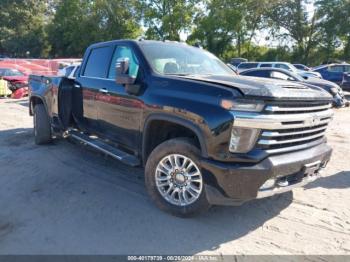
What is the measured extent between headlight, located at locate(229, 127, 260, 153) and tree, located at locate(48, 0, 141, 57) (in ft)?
152

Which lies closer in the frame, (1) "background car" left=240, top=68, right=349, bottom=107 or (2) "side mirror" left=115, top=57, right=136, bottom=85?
(2) "side mirror" left=115, top=57, right=136, bottom=85

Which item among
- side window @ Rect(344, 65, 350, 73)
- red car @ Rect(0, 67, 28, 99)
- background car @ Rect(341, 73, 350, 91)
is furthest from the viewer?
side window @ Rect(344, 65, 350, 73)

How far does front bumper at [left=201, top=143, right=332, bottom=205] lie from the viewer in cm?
363

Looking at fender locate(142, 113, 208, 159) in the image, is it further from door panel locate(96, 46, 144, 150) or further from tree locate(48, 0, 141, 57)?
tree locate(48, 0, 141, 57)

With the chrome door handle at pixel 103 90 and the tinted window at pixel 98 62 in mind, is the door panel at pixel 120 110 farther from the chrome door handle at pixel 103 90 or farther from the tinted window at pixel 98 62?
the tinted window at pixel 98 62

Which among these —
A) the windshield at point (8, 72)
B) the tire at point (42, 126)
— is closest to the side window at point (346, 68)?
the windshield at point (8, 72)

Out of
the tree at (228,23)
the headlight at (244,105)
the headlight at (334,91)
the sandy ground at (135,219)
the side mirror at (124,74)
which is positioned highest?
the tree at (228,23)

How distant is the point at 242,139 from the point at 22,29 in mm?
58111

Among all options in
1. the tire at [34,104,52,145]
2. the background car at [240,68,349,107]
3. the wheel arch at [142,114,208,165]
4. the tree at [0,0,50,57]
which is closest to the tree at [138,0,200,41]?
the tree at [0,0,50,57]

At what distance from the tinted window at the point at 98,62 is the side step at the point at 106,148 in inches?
38.3

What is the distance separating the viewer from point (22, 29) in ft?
181

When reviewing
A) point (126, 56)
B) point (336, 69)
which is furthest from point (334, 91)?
point (126, 56)

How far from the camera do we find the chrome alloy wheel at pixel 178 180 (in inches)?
161

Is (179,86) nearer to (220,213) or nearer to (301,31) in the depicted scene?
(220,213)
